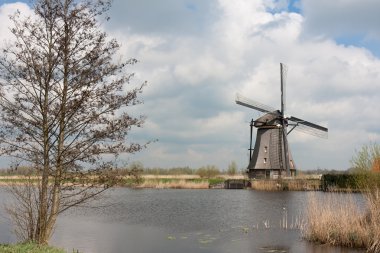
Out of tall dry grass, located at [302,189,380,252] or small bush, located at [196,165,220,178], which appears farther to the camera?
small bush, located at [196,165,220,178]

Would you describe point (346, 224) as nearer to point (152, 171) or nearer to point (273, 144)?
point (273, 144)

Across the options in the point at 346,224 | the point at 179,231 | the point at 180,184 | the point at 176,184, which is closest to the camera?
the point at 346,224

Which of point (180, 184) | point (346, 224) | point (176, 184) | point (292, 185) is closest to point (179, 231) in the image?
point (346, 224)

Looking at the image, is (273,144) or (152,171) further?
(152,171)

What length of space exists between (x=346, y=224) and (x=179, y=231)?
6.03 meters

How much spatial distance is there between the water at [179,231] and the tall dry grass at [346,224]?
44 cm

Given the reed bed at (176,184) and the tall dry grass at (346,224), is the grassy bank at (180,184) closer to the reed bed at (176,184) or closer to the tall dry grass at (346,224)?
the reed bed at (176,184)

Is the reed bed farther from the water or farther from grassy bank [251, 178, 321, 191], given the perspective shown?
the water

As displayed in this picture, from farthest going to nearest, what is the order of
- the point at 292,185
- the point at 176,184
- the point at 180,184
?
the point at 176,184, the point at 180,184, the point at 292,185

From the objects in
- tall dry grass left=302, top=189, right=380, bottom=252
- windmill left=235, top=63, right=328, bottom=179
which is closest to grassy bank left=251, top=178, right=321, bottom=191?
windmill left=235, top=63, right=328, bottom=179

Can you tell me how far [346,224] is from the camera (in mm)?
11859

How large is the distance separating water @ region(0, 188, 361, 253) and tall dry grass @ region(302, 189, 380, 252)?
0.44m

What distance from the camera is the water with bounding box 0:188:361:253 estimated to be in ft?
40.0

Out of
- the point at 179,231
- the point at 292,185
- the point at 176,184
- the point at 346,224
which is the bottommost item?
the point at 179,231
